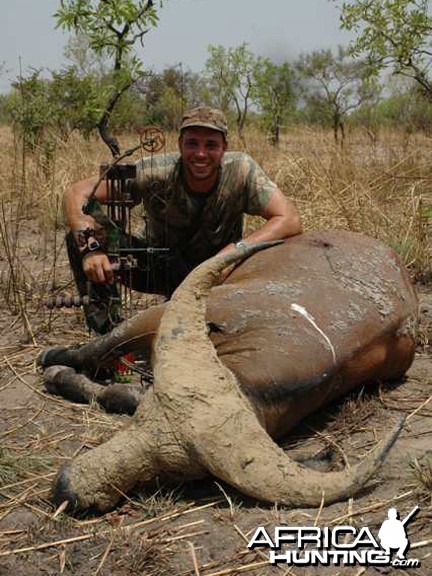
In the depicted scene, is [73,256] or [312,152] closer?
[73,256]

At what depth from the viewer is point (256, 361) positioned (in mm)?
2977

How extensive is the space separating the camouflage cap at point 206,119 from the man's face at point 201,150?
3 centimetres

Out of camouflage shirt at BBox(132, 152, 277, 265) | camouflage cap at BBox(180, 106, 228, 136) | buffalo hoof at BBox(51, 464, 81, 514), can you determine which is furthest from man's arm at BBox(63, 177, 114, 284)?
buffalo hoof at BBox(51, 464, 81, 514)

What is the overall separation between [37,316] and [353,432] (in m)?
2.24

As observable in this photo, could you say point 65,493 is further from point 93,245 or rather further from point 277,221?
point 277,221

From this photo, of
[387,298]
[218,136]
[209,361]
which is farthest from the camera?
[218,136]

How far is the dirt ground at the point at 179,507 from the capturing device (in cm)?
244

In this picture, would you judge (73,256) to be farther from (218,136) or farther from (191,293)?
(191,293)

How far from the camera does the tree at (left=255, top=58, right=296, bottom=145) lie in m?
22.6

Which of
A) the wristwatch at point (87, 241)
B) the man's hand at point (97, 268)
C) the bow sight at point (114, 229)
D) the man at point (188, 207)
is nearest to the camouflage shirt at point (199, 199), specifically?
the man at point (188, 207)

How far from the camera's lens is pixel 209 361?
2779 millimetres

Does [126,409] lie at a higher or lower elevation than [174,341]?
lower

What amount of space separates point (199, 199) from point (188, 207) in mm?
75

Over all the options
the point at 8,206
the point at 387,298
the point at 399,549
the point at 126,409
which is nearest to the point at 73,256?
the point at 126,409
